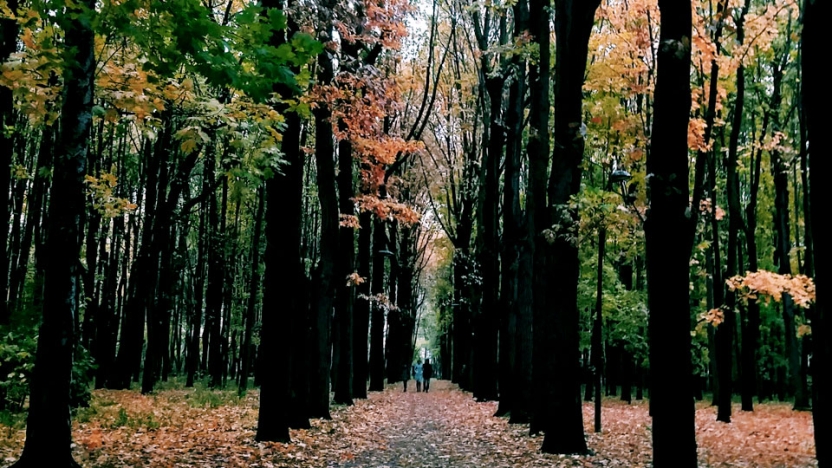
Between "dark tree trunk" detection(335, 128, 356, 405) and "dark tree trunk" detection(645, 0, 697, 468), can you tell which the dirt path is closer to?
"dark tree trunk" detection(335, 128, 356, 405)

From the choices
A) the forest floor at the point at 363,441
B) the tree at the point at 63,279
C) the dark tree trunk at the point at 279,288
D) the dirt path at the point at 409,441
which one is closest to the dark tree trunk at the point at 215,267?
the forest floor at the point at 363,441

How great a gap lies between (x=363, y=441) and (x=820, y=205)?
34.0ft

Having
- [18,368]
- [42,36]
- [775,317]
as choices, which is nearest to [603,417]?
[18,368]

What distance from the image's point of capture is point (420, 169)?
31.0 metres

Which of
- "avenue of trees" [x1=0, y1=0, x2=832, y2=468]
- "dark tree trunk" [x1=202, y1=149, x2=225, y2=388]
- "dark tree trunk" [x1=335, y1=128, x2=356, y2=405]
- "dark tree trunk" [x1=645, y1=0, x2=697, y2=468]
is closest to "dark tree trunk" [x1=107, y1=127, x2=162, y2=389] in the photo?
"avenue of trees" [x1=0, y1=0, x2=832, y2=468]

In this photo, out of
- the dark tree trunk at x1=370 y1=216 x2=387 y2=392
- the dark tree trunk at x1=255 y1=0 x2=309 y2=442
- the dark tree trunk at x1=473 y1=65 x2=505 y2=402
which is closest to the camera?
the dark tree trunk at x1=255 y1=0 x2=309 y2=442

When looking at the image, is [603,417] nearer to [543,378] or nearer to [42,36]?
[543,378]

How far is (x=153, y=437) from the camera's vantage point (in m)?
10.4

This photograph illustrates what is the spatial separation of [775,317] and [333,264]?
2905 cm

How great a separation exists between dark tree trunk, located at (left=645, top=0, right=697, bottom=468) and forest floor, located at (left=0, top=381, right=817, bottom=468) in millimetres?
3822

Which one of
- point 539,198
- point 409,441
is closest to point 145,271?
point 409,441

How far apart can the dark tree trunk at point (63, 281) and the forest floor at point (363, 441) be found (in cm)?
117

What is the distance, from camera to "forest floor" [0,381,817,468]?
8.94 metres

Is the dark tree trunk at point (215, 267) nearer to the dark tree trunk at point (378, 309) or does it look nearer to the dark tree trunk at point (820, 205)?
the dark tree trunk at point (378, 309)
